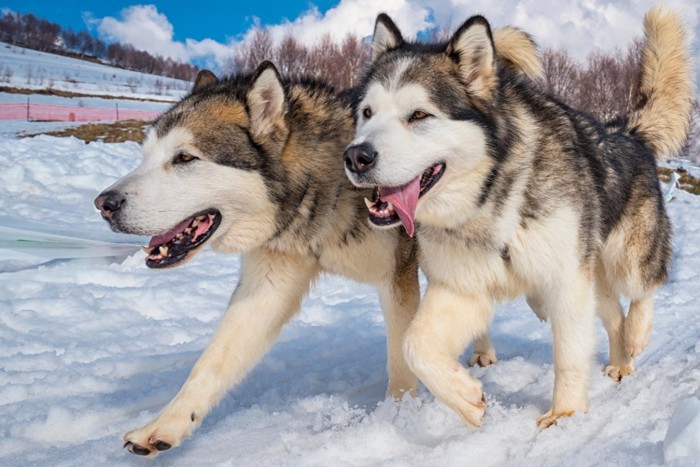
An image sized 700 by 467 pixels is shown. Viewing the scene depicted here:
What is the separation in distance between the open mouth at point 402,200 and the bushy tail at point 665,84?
2.37 m

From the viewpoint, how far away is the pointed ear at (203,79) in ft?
13.6

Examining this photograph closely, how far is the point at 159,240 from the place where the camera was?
3.40 m

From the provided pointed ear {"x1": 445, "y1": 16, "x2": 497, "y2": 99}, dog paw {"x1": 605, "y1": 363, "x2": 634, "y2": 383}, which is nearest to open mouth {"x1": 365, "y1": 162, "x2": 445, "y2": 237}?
pointed ear {"x1": 445, "y1": 16, "x2": 497, "y2": 99}

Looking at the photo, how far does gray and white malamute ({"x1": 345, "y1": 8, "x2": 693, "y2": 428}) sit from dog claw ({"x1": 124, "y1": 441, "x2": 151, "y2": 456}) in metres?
1.22

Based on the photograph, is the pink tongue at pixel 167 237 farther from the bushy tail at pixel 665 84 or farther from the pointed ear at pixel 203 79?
the bushy tail at pixel 665 84

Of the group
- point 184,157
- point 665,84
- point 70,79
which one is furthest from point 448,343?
point 70,79

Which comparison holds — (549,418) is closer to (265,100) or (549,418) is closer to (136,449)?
(136,449)

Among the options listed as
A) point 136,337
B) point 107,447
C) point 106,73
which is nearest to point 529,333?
point 136,337

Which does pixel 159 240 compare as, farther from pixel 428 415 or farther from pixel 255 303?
pixel 428 415

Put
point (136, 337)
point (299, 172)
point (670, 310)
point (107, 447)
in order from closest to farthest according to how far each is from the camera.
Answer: point (107, 447)
point (299, 172)
point (136, 337)
point (670, 310)

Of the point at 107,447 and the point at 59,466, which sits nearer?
the point at 59,466

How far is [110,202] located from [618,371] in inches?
121

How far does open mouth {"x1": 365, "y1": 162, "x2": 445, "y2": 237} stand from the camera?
285 centimetres

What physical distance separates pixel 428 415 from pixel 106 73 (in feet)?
224
